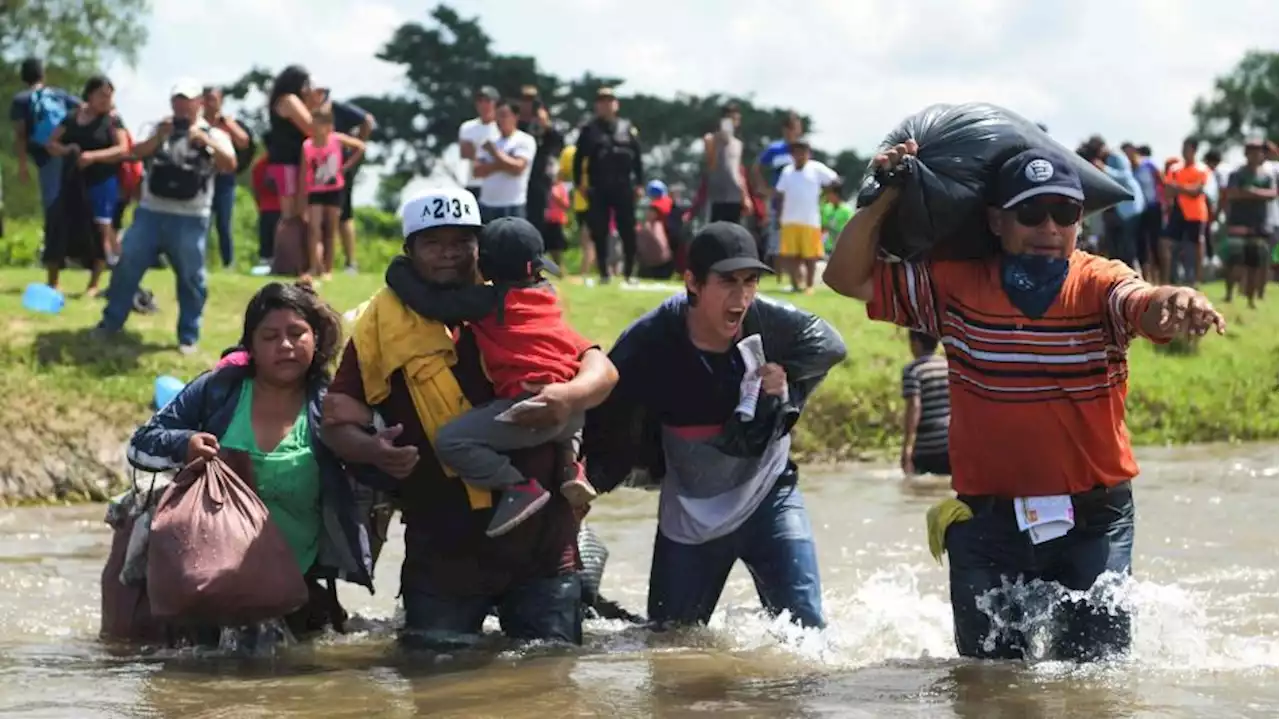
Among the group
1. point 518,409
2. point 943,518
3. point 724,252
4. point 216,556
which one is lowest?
point 216,556

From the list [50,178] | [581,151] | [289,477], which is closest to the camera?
[289,477]

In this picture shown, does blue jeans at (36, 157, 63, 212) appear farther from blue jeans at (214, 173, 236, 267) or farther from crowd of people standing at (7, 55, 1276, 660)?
crowd of people standing at (7, 55, 1276, 660)

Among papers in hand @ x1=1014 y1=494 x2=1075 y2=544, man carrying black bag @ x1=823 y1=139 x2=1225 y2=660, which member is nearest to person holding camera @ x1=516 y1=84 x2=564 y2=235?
man carrying black bag @ x1=823 y1=139 x2=1225 y2=660

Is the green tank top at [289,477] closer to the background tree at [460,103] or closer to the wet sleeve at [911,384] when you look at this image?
the wet sleeve at [911,384]

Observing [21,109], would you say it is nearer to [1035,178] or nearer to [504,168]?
[504,168]

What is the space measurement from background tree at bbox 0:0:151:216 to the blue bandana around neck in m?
39.2

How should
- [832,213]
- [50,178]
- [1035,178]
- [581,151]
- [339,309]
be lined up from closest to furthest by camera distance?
[1035,178]
[339,309]
[50,178]
[581,151]
[832,213]

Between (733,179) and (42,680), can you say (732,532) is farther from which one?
(733,179)

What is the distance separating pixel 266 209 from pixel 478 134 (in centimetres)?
192

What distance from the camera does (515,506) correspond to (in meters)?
6.40

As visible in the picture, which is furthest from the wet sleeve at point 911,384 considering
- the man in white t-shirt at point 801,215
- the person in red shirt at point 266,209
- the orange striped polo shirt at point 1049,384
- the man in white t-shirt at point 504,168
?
the orange striped polo shirt at point 1049,384

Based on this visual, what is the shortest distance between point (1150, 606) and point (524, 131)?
503 inches

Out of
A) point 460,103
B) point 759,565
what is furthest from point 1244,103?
point 759,565

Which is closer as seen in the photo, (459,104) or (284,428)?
(284,428)
